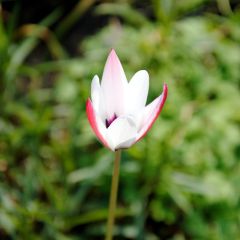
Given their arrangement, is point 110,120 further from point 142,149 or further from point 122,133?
point 142,149

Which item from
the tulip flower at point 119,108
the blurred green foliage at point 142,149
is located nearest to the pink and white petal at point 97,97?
the tulip flower at point 119,108

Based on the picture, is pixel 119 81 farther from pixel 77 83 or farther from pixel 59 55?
pixel 59 55

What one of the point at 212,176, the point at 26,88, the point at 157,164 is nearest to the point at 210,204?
the point at 212,176

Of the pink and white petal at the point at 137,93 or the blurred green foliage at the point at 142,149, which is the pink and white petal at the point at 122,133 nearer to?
the pink and white petal at the point at 137,93

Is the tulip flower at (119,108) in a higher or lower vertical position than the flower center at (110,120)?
higher

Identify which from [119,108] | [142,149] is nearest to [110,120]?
[119,108]

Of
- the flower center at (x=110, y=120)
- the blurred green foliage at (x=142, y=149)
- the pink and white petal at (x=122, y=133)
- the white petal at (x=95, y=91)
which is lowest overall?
the blurred green foliage at (x=142, y=149)

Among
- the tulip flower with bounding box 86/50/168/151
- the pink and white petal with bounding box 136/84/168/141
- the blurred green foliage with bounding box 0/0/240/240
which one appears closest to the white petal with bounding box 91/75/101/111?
the tulip flower with bounding box 86/50/168/151
